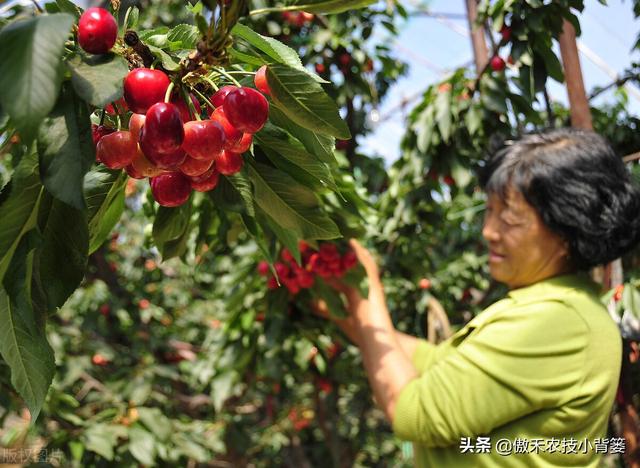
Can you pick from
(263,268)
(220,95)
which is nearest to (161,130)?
(220,95)

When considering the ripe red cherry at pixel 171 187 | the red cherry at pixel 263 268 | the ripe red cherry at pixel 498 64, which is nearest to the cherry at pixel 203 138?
the ripe red cherry at pixel 171 187

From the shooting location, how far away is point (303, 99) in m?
0.58

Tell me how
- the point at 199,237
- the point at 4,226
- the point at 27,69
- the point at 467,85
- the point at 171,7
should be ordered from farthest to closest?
the point at 171,7
the point at 467,85
the point at 199,237
the point at 4,226
the point at 27,69

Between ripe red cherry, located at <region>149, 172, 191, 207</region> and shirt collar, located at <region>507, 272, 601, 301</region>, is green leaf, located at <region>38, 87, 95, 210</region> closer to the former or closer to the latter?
ripe red cherry, located at <region>149, 172, 191, 207</region>

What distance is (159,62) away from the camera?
60 cm

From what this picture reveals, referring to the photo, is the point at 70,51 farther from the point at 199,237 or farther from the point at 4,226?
the point at 199,237

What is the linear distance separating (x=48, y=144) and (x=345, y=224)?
81 cm

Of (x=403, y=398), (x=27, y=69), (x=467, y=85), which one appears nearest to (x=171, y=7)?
(x=467, y=85)

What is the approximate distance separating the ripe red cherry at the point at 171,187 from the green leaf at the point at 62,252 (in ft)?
0.40

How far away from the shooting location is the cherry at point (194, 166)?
597 millimetres

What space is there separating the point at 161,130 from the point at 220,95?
4.2 inches

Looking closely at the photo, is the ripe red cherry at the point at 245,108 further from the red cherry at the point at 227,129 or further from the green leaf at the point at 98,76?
the green leaf at the point at 98,76

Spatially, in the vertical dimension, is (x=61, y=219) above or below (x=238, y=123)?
below

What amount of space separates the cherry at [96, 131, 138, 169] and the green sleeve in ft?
2.35
